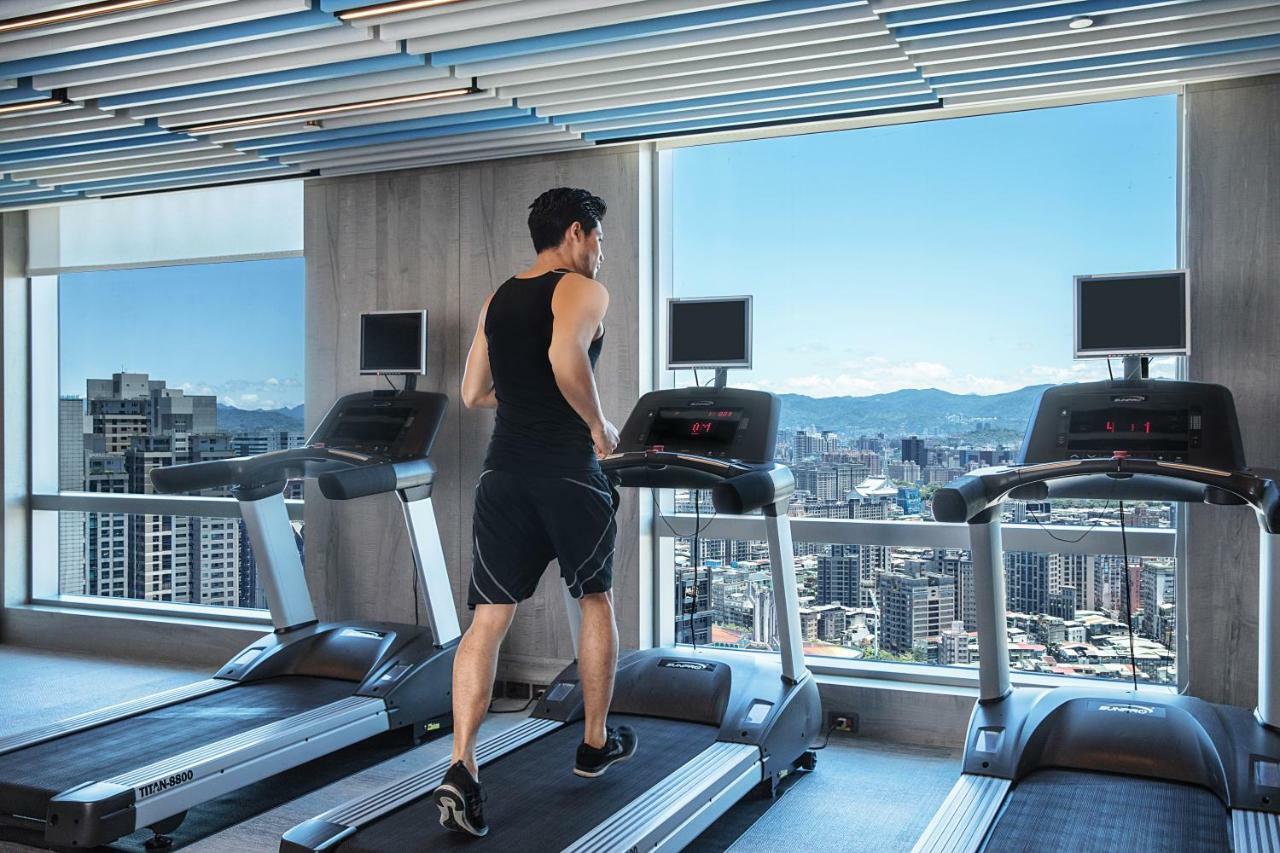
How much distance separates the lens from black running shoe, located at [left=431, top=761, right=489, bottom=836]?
9.82ft

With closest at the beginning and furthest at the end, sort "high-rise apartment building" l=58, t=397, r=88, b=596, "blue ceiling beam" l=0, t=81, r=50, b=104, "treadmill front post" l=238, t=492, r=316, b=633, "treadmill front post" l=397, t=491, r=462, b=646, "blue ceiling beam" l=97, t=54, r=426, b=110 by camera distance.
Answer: "blue ceiling beam" l=97, t=54, r=426, b=110 < "blue ceiling beam" l=0, t=81, r=50, b=104 < "treadmill front post" l=397, t=491, r=462, b=646 < "treadmill front post" l=238, t=492, r=316, b=633 < "high-rise apartment building" l=58, t=397, r=88, b=596

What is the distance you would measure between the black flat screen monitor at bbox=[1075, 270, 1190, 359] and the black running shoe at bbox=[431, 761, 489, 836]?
8.37 ft

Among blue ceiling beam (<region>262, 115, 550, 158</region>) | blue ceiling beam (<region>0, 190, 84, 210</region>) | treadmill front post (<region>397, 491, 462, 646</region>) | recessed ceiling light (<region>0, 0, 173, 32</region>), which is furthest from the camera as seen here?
blue ceiling beam (<region>0, 190, 84, 210</region>)

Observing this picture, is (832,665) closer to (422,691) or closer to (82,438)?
(422,691)

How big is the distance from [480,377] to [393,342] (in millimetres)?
2128

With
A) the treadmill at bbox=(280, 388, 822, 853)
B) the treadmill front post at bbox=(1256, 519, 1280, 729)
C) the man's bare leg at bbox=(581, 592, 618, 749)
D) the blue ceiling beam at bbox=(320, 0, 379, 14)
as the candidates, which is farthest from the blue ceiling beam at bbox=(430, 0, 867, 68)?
the treadmill front post at bbox=(1256, 519, 1280, 729)

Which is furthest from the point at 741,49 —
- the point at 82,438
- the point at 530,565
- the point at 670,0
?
the point at 82,438

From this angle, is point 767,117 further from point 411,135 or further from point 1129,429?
point 1129,429

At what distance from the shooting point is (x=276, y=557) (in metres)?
5.27

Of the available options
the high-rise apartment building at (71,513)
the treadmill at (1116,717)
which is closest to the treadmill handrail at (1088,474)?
the treadmill at (1116,717)

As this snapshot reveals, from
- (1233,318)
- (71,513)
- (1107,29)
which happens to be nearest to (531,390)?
(1107,29)

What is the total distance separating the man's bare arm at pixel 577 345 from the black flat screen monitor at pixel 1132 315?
1840 mm

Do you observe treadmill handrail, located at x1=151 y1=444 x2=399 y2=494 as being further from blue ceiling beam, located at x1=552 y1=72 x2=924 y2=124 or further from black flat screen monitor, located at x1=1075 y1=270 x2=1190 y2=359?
black flat screen monitor, located at x1=1075 y1=270 x2=1190 y2=359

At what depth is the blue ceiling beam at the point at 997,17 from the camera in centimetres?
344
